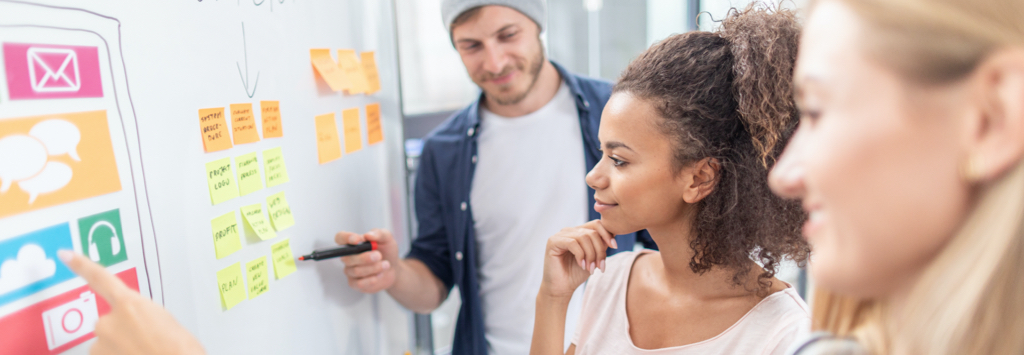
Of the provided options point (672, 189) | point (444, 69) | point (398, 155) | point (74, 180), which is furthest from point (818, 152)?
point (444, 69)

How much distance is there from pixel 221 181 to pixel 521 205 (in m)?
0.78

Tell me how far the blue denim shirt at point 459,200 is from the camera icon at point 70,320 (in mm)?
908

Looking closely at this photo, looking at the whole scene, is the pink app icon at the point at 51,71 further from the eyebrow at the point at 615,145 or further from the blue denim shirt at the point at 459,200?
the blue denim shirt at the point at 459,200

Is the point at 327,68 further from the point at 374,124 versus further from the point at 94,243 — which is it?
the point at 94,243

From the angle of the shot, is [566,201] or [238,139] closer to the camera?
[238,139]

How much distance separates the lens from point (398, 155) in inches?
58.5

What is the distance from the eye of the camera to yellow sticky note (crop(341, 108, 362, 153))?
4.00ft

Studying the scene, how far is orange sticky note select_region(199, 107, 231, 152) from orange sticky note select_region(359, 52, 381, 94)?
0.49m

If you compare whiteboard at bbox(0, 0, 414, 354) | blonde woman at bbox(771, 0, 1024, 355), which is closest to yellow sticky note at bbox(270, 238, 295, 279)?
whiteboard at bbox(0, 0, 414, 354)

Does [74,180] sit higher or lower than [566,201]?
higher

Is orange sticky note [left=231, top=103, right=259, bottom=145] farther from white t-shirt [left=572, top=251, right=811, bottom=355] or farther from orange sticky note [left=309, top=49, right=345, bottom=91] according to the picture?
white t-shirt [left=572, top=251, right=811, bottom=355]

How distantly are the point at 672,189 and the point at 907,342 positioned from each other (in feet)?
1.64

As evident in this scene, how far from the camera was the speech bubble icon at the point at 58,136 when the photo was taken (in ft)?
1.91

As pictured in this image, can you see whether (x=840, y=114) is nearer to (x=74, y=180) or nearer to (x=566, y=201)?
(x=74, y=180)
